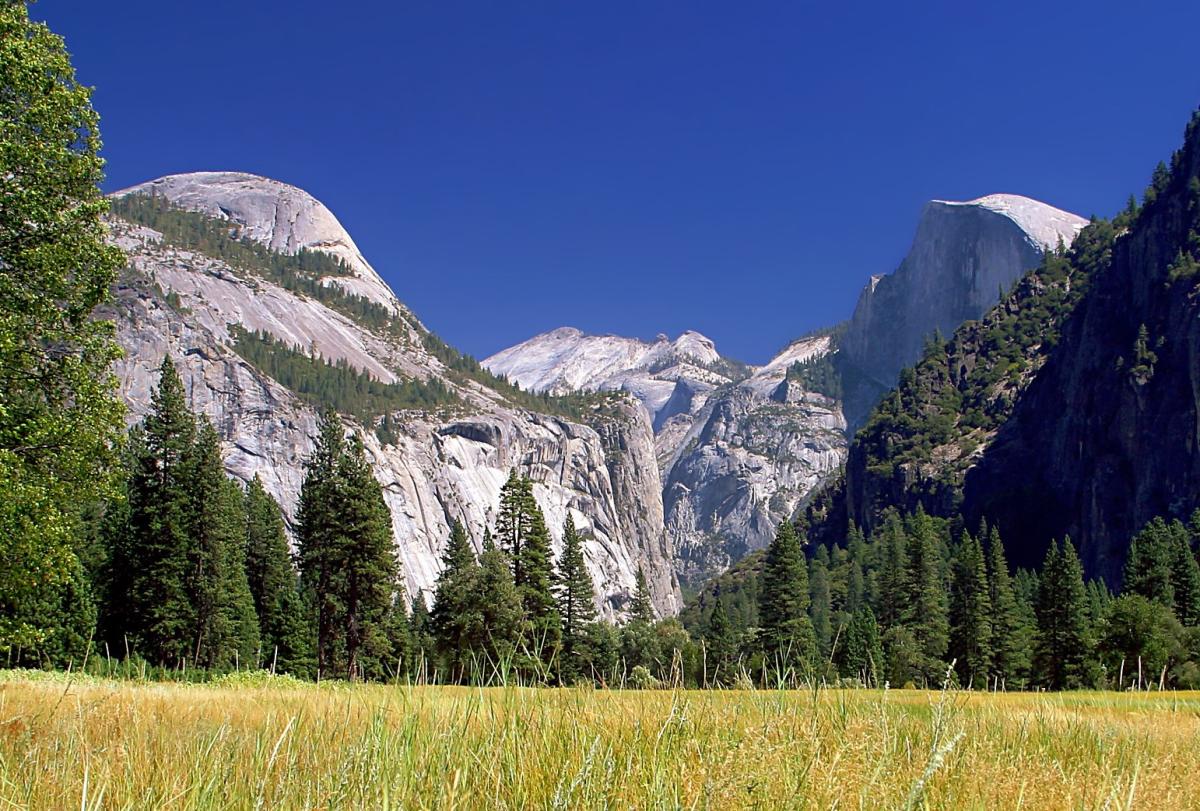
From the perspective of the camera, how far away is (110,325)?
14.6 metres

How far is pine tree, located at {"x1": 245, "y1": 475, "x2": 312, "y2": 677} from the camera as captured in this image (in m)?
54.9

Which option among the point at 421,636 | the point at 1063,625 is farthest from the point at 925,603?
the point at 421,636

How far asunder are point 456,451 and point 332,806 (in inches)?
7143

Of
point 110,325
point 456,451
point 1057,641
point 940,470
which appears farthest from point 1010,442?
point 110,325

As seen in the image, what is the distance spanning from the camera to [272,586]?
59.3 metres

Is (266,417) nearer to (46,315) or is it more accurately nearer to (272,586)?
(272,586)

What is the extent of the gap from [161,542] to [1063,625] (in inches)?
2120

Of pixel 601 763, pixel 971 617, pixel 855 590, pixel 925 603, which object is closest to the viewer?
pixel 601 763

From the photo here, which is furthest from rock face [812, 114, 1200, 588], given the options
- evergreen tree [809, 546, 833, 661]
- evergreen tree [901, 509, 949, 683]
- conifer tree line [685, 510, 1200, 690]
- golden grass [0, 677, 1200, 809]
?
golden grass [0, 677, 1200, 809]

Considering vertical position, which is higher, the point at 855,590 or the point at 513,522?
the point at 513,522

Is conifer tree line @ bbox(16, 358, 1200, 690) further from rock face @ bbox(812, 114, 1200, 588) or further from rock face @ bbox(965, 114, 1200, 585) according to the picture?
rock face @ bbox(812, 114, 1200, 588)

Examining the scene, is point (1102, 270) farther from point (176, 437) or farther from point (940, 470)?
point (176, 437)

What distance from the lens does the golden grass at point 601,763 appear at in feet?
11.0

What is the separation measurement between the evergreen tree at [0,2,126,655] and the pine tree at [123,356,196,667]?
27816 mm
